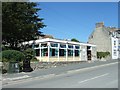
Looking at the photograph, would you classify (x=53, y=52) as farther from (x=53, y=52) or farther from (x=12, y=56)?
(x=12, y=56)

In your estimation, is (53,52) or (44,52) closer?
(44,52)

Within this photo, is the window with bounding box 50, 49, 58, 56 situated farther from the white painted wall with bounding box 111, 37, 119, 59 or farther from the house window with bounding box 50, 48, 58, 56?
the white painted wall with bounding box 111, 37, 119, 59

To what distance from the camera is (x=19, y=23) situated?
39.1 m

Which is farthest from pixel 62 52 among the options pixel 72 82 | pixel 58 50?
pixel 72 82

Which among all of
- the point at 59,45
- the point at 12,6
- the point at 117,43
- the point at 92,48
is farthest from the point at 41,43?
the point at 117,43

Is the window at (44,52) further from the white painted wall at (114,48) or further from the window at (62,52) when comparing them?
the white painted wall at (114,48)

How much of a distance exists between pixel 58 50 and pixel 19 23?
1055 cm

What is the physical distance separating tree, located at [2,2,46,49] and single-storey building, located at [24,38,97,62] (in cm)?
234

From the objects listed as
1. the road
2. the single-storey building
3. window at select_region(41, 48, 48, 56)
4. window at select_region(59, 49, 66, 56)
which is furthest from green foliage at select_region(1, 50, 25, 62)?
window at select_region(59, 49, 66, 56)

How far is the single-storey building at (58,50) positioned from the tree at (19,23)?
7.68 ft

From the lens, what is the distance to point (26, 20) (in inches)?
1745

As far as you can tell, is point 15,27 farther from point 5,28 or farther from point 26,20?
point 26,20

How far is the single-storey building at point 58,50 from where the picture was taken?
4585cm

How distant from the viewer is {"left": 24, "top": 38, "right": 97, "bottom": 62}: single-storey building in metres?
45.9
